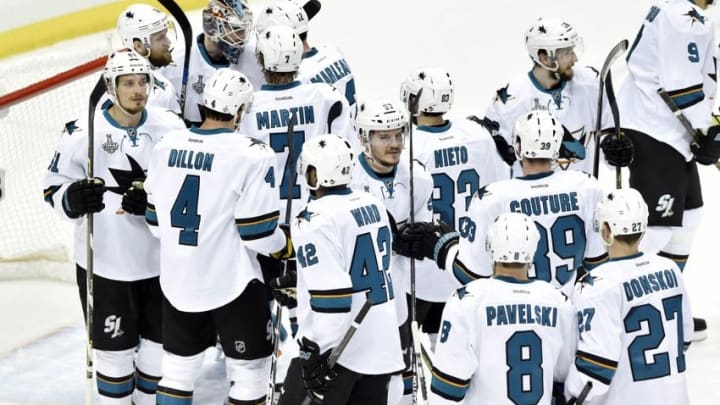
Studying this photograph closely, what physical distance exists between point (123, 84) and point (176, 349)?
100cm

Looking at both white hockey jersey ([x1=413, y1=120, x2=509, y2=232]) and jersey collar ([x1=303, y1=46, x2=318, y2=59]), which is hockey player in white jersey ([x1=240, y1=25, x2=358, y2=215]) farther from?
jersey collar ([x1=303, y1=46, x2=318, y2=59])

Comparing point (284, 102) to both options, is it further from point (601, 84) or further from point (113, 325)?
point (601, 84)

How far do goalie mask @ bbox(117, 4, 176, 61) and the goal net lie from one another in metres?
1.20

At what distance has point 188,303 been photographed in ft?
17.5

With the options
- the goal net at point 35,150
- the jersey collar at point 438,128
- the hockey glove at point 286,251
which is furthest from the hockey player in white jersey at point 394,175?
the goal net at point 35,150

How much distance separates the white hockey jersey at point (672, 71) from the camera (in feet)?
20.9

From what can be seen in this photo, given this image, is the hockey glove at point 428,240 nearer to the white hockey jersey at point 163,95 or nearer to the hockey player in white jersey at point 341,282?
the hockey player in white jersey at point 341,282

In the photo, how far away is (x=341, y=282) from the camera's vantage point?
4867 millimetres

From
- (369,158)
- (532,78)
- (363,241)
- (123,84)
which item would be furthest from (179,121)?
(532,78)

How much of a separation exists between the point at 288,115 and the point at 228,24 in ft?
1.92

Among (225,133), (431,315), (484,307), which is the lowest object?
(431,315)

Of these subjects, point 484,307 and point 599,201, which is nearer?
point 484,307

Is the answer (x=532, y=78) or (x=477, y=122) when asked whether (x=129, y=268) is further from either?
(x=532, y=78)

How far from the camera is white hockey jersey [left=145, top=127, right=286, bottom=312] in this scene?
5.19 meters
